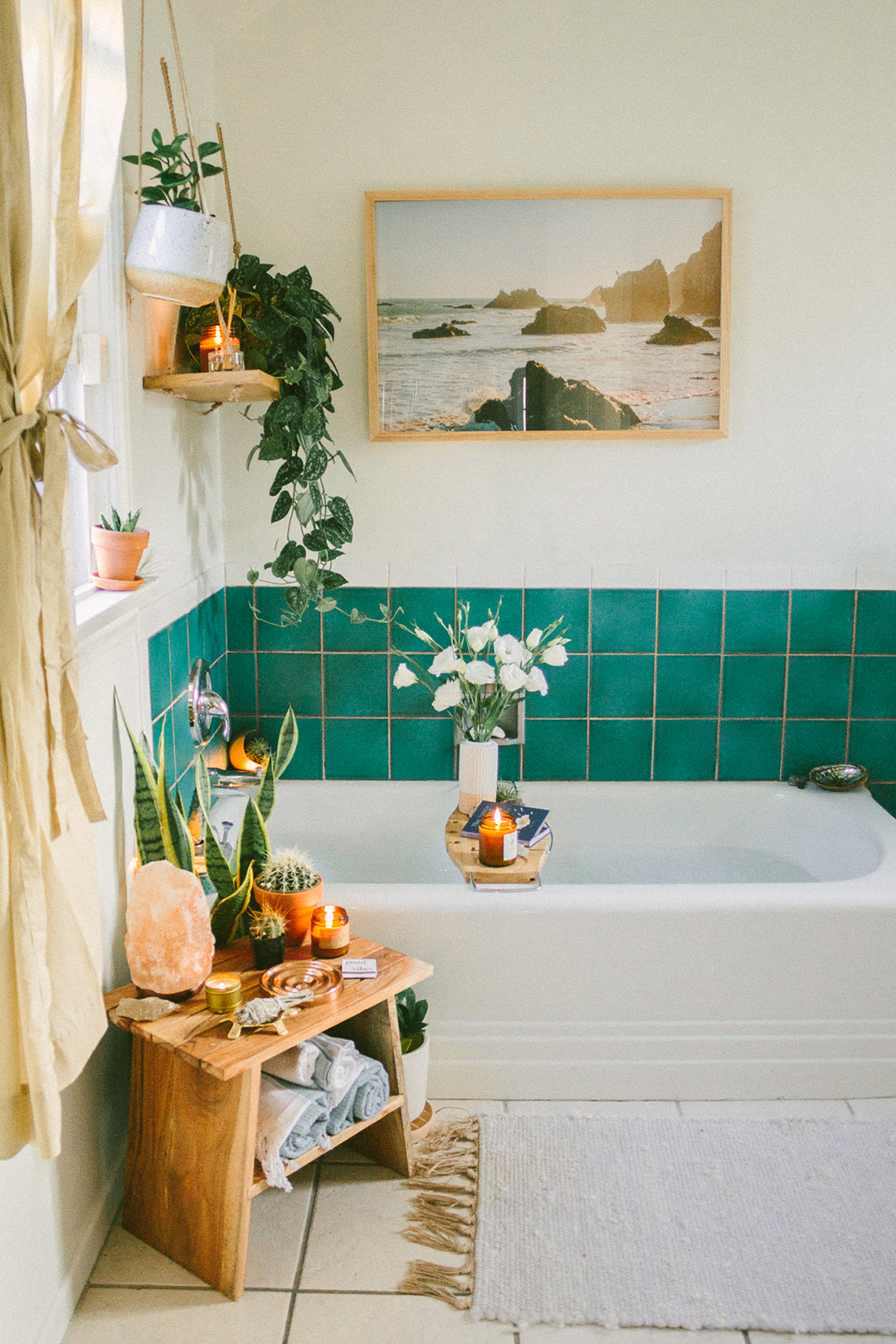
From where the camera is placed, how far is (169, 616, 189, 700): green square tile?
2705mm

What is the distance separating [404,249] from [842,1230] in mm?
2557

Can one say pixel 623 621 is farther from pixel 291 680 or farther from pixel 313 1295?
pixel 313 1295

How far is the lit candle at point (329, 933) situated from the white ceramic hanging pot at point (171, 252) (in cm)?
129

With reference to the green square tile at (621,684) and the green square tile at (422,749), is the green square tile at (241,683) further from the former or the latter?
the green square tile at (621,684)

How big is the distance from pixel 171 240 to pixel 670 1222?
2.11 meters

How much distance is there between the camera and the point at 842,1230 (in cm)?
216

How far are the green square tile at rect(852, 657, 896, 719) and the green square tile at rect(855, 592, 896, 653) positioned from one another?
4cm

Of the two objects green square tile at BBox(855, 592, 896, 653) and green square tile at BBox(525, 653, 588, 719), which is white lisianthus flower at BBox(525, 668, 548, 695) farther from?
green square tile at BBox(855, 592, 896, 653)

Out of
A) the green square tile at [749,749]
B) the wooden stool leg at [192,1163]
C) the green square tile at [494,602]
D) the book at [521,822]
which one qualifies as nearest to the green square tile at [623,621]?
the green square tile at [494,602]

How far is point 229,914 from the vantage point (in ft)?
7.82

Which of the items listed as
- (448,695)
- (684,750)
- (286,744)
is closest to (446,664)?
(448,695)

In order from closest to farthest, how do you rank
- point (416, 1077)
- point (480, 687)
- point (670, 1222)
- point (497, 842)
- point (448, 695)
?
point (670, 1222), point (416, 1077), point (497, 842), point (448, 695), point (480, 687)

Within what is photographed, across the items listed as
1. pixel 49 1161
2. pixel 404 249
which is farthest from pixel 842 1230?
pixel 404 249

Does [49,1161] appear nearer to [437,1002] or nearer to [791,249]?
[437,1002]
